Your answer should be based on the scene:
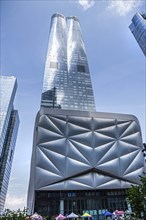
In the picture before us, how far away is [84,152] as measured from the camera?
44.8 metres

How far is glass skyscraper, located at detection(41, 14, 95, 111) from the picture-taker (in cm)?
11231

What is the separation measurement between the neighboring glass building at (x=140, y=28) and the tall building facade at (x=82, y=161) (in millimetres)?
70624

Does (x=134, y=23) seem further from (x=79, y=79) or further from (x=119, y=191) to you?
(x=119, y=191)

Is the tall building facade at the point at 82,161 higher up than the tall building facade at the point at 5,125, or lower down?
lower down

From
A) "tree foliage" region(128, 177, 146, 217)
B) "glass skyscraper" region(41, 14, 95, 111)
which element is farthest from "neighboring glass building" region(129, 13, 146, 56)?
"tree foliage" region(128, 177, 146, 217)

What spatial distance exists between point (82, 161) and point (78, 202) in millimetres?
8824

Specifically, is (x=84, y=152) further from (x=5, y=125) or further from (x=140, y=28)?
(x=140, y=28)

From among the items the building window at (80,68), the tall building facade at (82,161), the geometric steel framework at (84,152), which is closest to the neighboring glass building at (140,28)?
the building window at (80,68)

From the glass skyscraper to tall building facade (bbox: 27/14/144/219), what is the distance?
2431 inches

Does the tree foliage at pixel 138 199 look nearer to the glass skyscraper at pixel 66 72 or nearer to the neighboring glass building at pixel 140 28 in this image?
the glass skyscraper at pixel 66 72

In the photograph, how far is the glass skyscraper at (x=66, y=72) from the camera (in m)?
112

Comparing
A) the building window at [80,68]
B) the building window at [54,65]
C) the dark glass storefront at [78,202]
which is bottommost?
the dark glass storefront at [78,202]

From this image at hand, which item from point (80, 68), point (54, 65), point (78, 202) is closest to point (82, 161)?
point (78, 202)

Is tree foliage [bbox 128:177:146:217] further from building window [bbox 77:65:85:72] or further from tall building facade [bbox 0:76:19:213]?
building window [bbox 77:65:85:72]
